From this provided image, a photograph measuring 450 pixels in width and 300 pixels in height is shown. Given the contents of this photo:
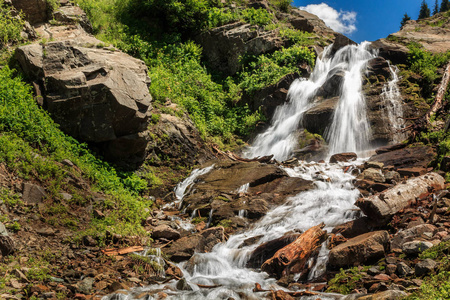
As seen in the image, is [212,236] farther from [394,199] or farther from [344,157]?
[344,157]

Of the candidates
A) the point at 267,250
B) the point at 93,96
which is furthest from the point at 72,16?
the point at 267,250

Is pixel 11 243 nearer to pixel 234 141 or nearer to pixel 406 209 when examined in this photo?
pixel 406 209

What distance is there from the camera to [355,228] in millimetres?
6977

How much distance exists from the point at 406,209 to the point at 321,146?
751cm

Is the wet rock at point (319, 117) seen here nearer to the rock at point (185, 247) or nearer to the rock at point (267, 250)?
the rock at point (267, 250)

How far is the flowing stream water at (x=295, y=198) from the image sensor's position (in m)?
6.07

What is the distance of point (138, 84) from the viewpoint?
11172mm

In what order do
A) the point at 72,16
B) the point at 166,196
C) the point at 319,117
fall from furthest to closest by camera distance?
the point at 72,16 → the point at 319,117 → the point at 166,196

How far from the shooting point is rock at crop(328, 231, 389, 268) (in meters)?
5.81

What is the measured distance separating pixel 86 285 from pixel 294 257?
3662 mm

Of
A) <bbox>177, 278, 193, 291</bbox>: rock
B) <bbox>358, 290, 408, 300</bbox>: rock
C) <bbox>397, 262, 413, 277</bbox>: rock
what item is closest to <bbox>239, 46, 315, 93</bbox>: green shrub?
<bbox>177, 278, 193, 291</bbox>: rock

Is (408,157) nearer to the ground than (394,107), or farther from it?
nearer to the ground

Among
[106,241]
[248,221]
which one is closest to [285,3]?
[248,221]

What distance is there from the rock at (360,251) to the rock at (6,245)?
18.1 ft
